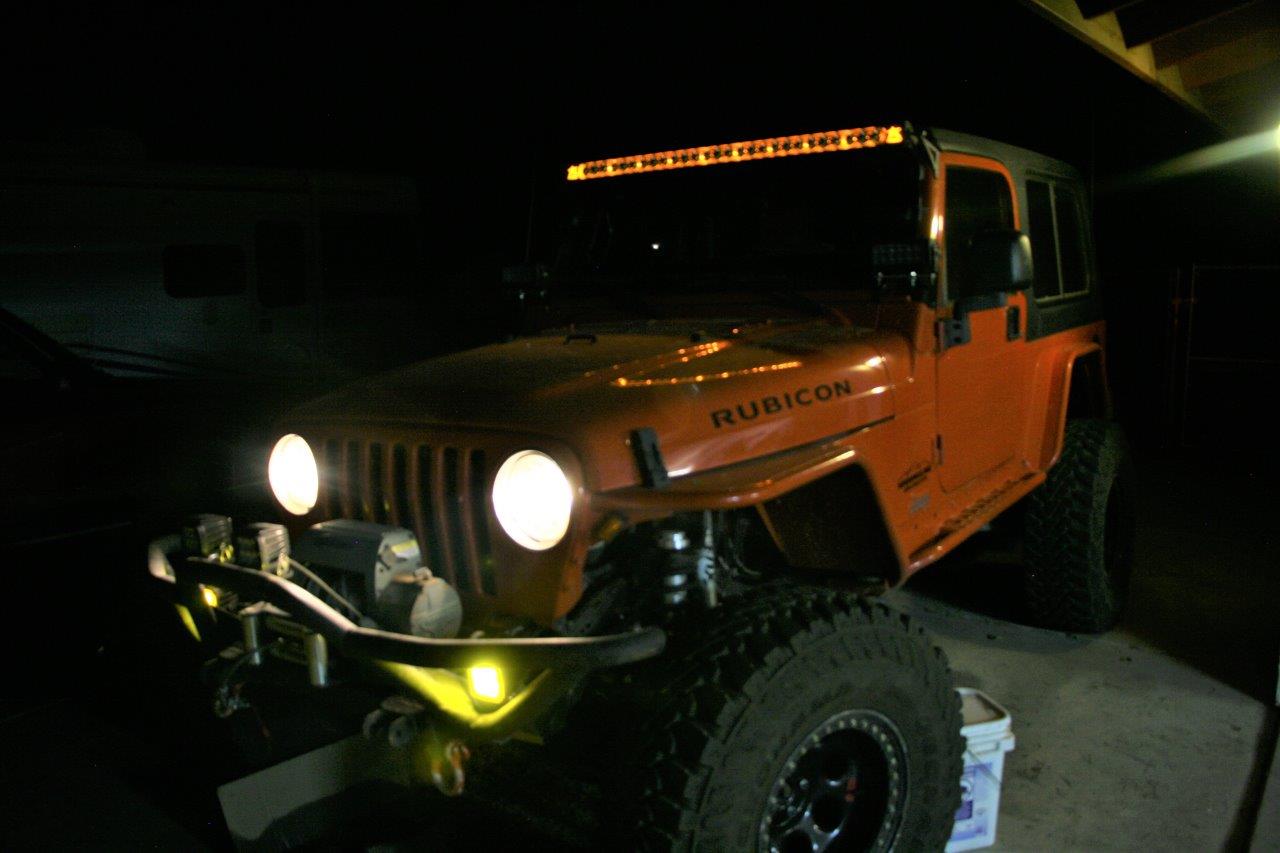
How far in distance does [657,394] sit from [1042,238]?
2781mm

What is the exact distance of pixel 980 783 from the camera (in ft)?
10.5

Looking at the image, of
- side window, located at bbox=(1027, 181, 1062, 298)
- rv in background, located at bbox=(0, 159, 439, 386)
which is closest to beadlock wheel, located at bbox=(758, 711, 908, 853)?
side window, located at bbox=(1027, 181, 1062, 298)

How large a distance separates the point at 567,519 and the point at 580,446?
0.18 metres

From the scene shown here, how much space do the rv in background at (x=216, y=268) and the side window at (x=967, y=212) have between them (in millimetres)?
7284

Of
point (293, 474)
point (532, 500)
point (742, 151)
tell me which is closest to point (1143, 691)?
point (742, 151)

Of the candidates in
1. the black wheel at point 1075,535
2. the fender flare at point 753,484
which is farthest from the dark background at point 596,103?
the black wheel at point 1075,535

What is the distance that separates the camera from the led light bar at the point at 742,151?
346 cm

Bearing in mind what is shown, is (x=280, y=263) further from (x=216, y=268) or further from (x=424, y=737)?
(x=424, y=737)

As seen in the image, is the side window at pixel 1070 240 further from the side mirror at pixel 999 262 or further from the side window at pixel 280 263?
the side window at pixel 280 263

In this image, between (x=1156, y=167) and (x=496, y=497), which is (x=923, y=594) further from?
(x=1156, y=167)

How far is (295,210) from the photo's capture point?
9.77 m

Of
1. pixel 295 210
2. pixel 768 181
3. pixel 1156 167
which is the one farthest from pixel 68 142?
pixel 1156 167

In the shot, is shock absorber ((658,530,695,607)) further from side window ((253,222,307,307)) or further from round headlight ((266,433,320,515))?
side window ((253,222,307,307))

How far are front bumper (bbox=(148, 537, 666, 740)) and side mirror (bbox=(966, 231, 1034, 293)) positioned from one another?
178cm
